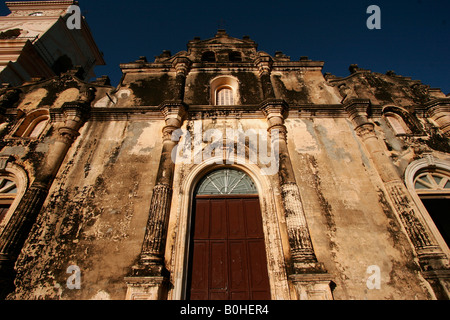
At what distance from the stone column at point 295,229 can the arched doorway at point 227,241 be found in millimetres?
870

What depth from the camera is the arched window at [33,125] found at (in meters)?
8.51

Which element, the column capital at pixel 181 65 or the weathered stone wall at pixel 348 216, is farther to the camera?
the column capital at pixel 181 65

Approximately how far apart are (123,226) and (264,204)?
3855mm

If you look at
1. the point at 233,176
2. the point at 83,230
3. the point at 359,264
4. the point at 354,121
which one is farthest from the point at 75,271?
the point at 354,121

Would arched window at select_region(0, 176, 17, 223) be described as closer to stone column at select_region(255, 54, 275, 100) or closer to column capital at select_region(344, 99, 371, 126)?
stone column at select_region(255, 54, 275, 100)

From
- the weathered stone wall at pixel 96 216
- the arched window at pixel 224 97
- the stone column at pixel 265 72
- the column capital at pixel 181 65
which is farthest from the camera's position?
the column capital at pixel 181 65

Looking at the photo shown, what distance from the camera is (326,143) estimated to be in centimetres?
772

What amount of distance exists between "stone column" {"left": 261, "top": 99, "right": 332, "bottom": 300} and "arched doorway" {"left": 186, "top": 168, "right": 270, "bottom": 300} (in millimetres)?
870
